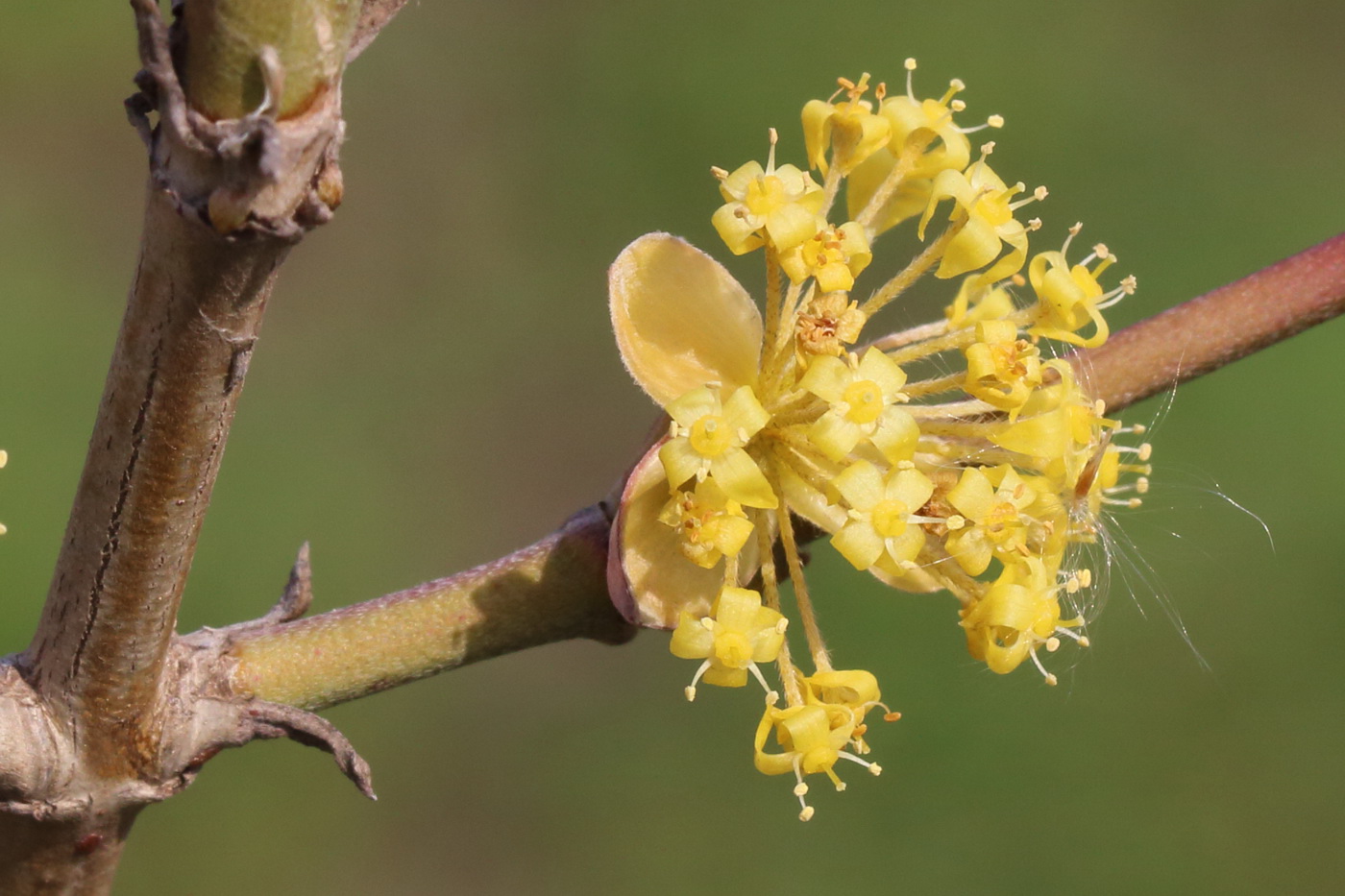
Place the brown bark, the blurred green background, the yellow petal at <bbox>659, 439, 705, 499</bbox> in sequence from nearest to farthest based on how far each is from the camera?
the yellow petal at <bbox>659, 439, 705, 499</bbox>, the brown bark, the blurred green background

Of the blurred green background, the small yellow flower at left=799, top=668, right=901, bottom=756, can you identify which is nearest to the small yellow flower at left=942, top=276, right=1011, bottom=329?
the small yellow flower at left=799, top=668, right=901, bottom=756

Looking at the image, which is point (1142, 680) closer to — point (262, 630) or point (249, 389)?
point (249, 389)

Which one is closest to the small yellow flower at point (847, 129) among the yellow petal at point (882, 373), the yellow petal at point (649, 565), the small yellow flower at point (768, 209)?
the small yellow flower at point (768, 209)

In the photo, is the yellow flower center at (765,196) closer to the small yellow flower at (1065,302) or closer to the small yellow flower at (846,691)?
the small yellow flower at (1065,302)

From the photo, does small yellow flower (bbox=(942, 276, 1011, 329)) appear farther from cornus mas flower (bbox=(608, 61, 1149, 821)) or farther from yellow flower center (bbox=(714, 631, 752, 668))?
yellow flower center (bbox=(714, 631, 752, 668))

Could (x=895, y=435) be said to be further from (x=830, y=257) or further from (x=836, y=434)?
(x=830, y=257)

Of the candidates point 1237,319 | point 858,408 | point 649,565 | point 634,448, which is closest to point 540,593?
point 649,565
